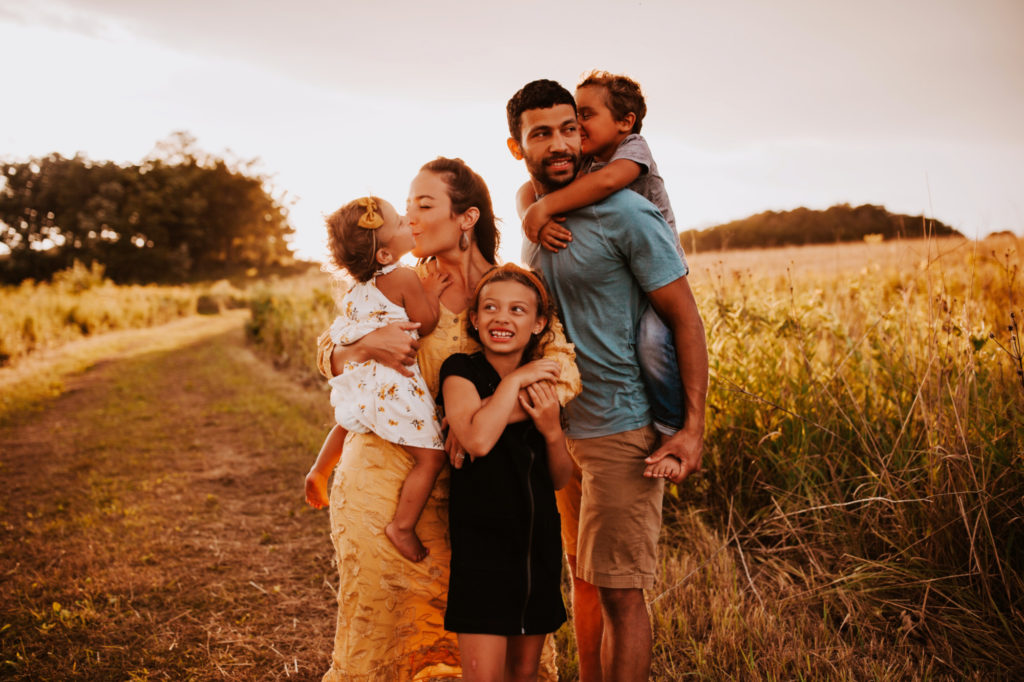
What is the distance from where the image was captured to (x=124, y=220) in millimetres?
49312

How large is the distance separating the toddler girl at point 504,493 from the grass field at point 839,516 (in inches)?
46.9

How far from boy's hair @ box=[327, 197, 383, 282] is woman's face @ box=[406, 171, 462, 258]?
163mm

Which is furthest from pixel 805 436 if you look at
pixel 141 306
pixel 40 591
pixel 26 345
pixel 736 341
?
pixel 141 306

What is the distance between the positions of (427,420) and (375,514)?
1.21 feet

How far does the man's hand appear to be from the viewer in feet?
6.74

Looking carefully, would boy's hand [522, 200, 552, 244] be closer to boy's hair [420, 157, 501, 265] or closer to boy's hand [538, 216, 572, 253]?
boy's hand [538, 216, 572, 253]

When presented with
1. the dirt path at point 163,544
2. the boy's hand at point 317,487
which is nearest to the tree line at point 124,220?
the dirt path at point 163,544

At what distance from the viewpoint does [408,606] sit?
A: 2.07 m

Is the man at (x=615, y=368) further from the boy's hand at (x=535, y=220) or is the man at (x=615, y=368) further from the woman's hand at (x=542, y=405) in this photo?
the woman's hand at (x=542, y=405)

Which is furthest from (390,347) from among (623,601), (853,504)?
(853,504)

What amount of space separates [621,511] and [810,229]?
27.4ft

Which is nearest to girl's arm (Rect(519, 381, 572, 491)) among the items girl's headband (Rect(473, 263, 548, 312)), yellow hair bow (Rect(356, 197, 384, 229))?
girl's headband (Rect(473, 263, 548, 312))

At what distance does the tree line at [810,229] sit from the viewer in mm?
3892

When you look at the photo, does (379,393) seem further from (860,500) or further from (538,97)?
(860,500)
